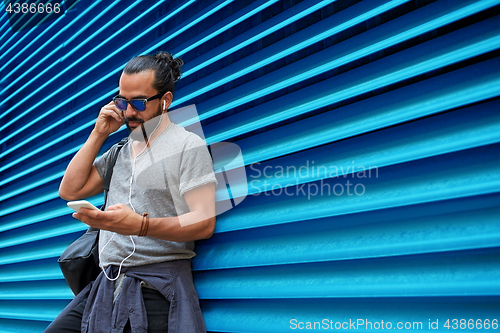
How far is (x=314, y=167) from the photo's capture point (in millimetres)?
1669

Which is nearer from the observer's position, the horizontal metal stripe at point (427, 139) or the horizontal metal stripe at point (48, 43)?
the horizontal metal stripe at point (427, 139)

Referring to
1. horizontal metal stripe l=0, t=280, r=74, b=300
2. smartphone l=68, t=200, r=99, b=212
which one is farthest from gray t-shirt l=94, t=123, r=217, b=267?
horizontal metal stripe l=0, t=280, r=74, b=300

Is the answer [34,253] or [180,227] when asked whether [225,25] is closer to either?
[180,227]

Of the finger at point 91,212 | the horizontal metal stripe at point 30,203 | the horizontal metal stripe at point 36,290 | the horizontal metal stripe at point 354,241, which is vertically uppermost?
the finger at point 91,212

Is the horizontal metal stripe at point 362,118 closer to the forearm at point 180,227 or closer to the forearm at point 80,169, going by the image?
the forearm at point 180,227

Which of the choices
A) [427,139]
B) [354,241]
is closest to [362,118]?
[427,139]

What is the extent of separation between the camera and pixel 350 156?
5.16ft

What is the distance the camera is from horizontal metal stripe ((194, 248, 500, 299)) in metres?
1.21

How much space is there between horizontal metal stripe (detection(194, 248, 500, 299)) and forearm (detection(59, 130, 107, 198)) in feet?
2.89

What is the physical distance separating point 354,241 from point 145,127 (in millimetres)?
1136

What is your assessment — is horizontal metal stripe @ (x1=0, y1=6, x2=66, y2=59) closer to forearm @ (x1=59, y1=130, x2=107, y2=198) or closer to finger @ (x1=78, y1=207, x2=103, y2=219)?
forearm @ (x1=59, y1=130, x2=107, y2=198)

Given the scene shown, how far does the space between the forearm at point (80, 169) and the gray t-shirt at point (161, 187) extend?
29 centimetres

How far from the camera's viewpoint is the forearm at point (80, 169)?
6.56 feet

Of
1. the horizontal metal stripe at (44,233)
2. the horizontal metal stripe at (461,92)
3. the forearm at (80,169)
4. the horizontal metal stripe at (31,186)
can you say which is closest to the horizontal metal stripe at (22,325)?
the horizontal metal stripe at (44,233)
